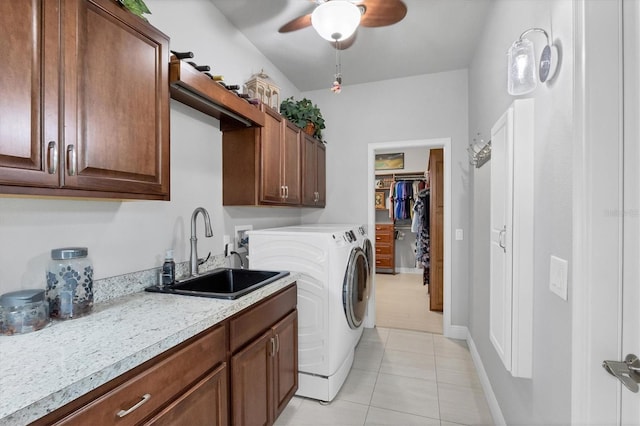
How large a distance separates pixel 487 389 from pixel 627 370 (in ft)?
5.13

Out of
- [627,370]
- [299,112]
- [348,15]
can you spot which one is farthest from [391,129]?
[627,370]

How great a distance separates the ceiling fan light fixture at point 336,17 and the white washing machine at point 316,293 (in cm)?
125

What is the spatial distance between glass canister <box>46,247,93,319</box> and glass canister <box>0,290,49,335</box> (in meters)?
0.09

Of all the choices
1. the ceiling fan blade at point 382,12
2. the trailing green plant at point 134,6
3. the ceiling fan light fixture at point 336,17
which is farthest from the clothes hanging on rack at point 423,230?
the trailing green plant at point 134,6

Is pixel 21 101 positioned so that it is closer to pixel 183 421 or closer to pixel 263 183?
pixel 183 421

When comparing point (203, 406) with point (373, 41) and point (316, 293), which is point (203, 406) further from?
point (373, 41)

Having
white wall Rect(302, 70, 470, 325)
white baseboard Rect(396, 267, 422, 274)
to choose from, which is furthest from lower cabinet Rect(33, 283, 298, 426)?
white baseboard Rect(396, 267, 422, 274)

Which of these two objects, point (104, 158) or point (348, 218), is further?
point (348, 218)

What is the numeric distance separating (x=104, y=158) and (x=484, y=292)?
98.2 inches

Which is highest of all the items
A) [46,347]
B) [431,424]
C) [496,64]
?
[496,64]

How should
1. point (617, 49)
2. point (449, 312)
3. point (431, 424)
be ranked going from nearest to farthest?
point (617, 49) → point (431, 424) → point (449, 312)

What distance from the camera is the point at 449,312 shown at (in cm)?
317

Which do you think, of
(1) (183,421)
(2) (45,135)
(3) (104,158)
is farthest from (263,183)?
(1) (183,421)

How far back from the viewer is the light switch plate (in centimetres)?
101
